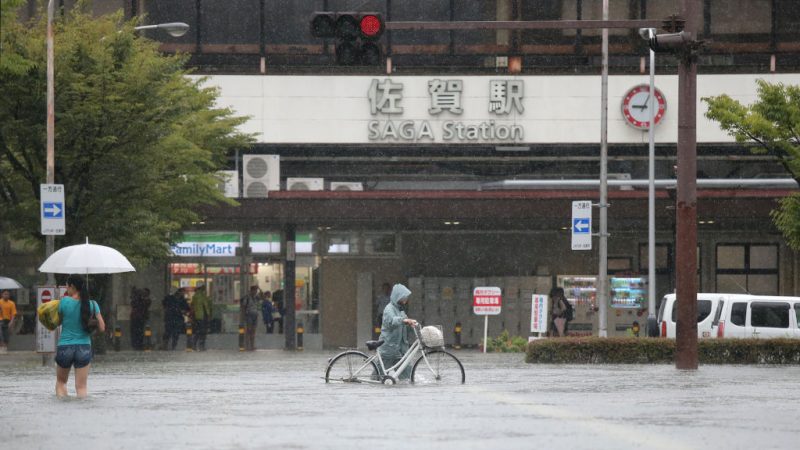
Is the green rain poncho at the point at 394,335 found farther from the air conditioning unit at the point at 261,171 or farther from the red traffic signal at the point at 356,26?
the air conditioning unit at the point at 261,171

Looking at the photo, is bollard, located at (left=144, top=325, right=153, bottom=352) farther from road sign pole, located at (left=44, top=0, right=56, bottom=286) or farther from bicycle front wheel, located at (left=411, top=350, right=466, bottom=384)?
bicycle front wheel, located at (left=411, top=350, right=466, bottom=384)

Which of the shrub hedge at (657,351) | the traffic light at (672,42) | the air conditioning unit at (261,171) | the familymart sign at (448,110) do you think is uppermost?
the familymart sign at (448,110)

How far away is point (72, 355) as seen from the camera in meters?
18.6

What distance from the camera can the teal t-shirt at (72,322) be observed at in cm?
1870

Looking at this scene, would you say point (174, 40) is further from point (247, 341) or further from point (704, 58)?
point (704, 58)

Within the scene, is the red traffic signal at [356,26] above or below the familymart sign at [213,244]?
above

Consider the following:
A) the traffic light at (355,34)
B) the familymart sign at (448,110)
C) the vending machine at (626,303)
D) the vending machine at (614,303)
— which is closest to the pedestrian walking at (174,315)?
the familymart sign at (448,110)

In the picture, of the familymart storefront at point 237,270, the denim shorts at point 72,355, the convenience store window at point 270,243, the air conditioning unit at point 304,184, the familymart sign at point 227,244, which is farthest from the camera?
the air conditioning unit at point 304,184

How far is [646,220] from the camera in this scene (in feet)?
142

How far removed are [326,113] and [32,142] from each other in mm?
17255

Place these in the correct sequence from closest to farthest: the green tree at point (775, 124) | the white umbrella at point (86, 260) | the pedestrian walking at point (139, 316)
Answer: the white umbrella at point (86, 260) < the green tree at point (775, 124) < the pedestrian walking at point (139, 316)

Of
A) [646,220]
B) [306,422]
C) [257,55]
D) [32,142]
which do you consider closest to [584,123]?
[646,220]

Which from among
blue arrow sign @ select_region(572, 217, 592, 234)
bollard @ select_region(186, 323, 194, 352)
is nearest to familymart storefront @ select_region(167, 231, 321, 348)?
bollard @ select_region(186, 323, 194, 352)

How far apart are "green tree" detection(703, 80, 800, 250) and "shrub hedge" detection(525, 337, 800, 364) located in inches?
303
